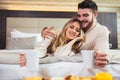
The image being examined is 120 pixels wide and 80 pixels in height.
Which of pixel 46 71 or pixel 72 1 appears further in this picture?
pixel 72 1

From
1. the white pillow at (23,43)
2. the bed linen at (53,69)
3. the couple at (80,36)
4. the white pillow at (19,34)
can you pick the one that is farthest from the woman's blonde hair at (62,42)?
the white pillow at (19,34)

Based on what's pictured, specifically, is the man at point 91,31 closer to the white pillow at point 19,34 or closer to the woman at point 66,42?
the woman at point 66,42

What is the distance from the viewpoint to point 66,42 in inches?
65.7

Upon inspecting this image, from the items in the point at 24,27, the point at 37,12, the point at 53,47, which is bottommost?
the point at 53,47

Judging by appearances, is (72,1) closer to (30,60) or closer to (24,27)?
(24,27)

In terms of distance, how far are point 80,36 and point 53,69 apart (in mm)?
330

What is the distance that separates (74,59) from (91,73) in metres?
0.14

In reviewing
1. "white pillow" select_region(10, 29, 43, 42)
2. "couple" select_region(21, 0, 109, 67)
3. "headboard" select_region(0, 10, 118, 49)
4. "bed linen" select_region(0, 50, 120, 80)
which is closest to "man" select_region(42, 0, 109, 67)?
"couple" select_region(21, 0, 109, 67)

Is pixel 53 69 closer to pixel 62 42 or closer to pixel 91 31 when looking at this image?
pixel 62 42

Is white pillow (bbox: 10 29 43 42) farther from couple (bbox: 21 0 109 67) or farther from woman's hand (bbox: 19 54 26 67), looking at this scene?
woman's hand (bbox: 19 54 26 67)

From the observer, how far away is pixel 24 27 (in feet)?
13.6

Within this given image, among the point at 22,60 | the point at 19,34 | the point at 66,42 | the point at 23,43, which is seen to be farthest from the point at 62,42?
the point at 19,34

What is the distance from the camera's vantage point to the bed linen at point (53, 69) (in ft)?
4.71

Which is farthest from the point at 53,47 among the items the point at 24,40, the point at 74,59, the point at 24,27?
the point at 24,27
